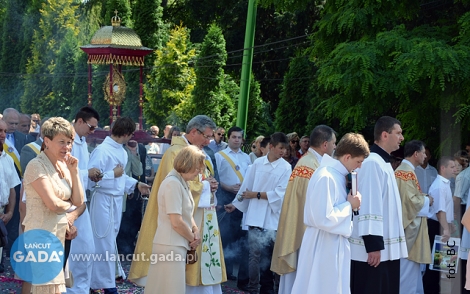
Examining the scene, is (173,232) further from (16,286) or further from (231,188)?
(231,188)

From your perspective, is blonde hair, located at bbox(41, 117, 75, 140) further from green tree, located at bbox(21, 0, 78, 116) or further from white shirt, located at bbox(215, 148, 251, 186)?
green tree, located at bbox(21, 0, 78, 116)

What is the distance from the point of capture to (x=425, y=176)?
1113 centimetres

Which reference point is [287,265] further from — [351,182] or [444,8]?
[444,8]

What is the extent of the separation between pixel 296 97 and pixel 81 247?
1179 cm

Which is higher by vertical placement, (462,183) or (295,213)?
(462,183)

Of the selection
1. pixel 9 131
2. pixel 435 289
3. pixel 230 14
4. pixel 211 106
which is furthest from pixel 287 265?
pixel 230 14

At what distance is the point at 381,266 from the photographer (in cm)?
712

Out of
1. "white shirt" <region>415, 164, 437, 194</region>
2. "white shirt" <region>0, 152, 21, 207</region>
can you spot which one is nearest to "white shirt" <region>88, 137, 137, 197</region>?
"white shirt" <region>0, 152, 21, 207</region>

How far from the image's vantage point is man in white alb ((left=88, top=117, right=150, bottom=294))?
340 inches

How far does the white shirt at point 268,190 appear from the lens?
30.9 feet

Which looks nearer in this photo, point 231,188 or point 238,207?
point 238,207

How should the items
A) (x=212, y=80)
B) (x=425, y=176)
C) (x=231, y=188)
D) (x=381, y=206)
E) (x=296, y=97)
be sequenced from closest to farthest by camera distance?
(x=381, y=206) → (x=231, y=188) → (x=425, y=176) → (x=296, y=97) → (x=212, y=80)

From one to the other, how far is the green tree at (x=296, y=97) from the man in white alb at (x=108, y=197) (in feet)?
33.2

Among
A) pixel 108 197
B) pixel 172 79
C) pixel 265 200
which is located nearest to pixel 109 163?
pixel 108 197
